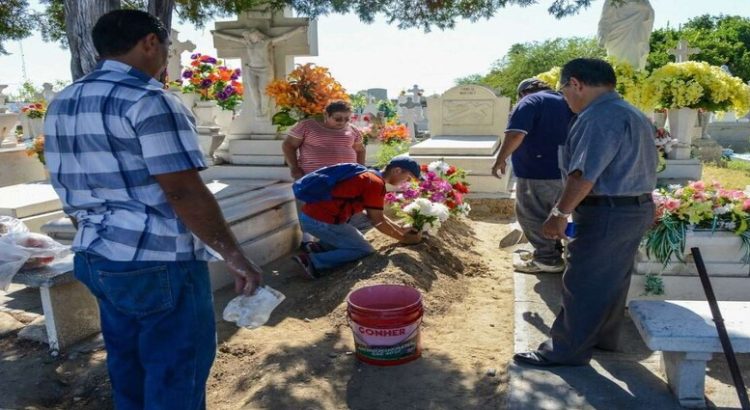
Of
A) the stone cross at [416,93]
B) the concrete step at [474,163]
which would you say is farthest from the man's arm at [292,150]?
the stone cross at [416,93]

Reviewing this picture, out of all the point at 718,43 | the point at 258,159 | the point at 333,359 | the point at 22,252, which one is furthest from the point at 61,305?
the point at 718,43

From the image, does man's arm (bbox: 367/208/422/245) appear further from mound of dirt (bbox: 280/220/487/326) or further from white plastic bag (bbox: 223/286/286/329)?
white plastic bag (bbox: 223/286/286/329)

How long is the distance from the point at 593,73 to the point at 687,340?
4.36 ft

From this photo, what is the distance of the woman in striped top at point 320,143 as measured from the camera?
17.8 feet

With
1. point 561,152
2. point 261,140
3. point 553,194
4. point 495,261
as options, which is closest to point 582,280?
point 561,152

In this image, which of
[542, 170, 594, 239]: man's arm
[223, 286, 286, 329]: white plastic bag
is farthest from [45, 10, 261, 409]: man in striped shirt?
[542, 170, 594, 239]: man's arm

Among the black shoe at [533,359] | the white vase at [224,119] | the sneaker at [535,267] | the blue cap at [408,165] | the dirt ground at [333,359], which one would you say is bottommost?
the dirt ground at [333,359]

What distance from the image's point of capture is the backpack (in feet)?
14.8

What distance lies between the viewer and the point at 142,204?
1912 millimetres

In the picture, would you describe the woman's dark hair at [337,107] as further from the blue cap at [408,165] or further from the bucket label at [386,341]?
the bucket label at [386,341]

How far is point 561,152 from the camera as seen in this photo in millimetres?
3178

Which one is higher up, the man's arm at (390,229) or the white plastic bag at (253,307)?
the white plastic bag at (253,307)

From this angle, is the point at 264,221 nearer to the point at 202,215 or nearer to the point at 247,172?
the point at 247,172

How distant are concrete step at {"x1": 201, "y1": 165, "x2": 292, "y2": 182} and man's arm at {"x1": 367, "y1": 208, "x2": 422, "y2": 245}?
77.5 inches
